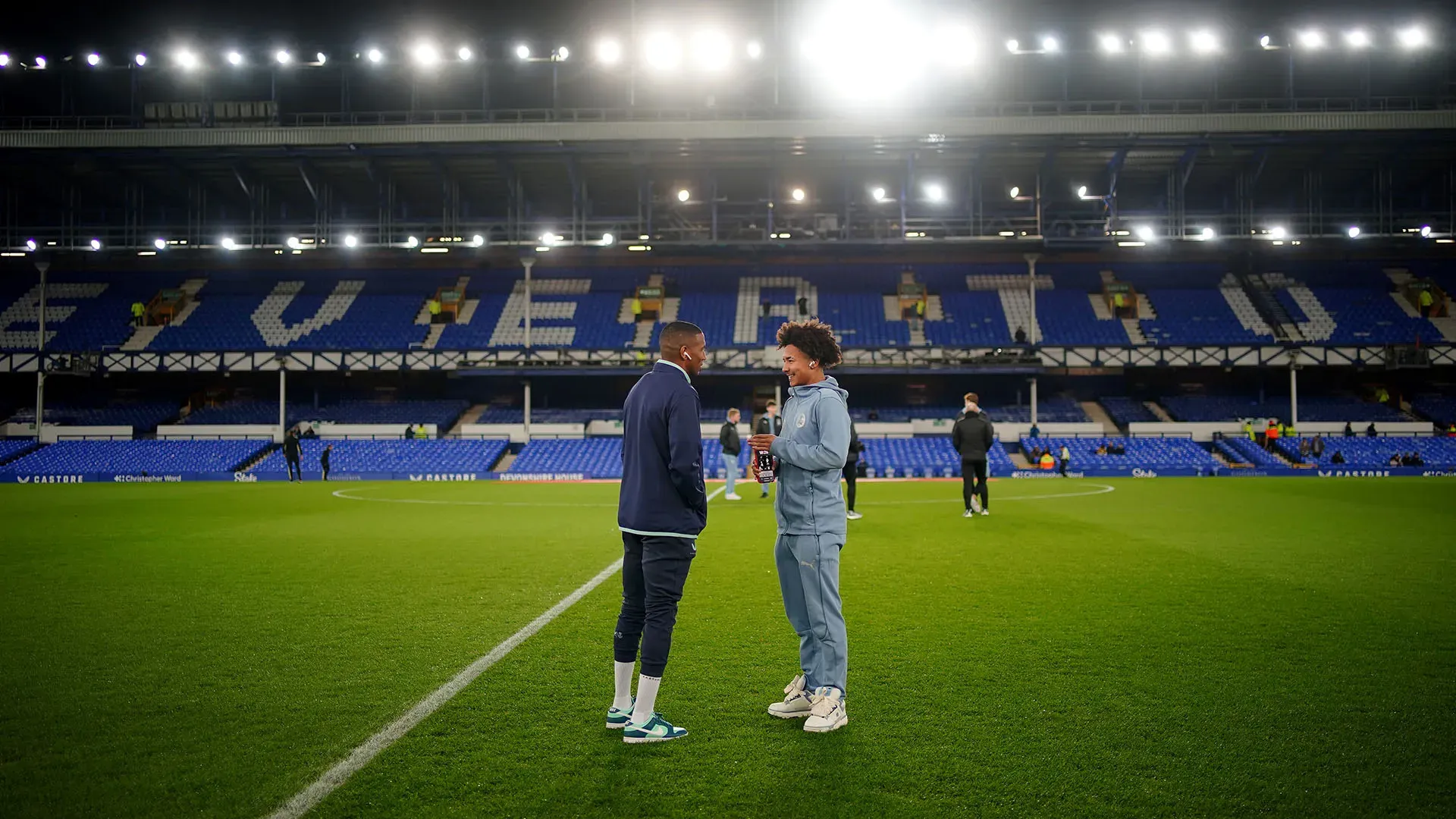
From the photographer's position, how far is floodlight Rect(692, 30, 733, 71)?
39312mm

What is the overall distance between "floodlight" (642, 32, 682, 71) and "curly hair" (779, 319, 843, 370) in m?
38.6

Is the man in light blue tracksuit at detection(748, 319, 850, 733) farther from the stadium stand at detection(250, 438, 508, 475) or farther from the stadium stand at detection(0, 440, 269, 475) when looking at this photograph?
the stadium stand at detection(0, 440, 269, 475)

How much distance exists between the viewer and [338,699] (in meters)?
5.02

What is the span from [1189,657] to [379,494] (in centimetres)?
2263

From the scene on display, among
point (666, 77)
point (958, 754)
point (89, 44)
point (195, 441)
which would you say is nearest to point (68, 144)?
point (89, 44)

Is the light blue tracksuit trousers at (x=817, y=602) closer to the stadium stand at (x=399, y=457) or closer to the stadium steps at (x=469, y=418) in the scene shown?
the stadium stand at (x=399, y=457)

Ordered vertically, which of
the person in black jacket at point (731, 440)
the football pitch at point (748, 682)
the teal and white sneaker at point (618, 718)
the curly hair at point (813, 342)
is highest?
the curly hair at point (813, 342)

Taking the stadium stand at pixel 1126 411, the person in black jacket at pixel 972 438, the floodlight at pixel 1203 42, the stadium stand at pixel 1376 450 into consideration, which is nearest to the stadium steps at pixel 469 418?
the person in black jacket at pixel 972 438

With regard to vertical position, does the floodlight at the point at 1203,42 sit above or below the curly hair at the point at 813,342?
above

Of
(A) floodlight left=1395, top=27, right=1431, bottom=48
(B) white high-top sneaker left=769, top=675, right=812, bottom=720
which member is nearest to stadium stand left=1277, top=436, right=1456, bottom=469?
(A) floodlight left=1395, top=27, right=1431, bottom=48

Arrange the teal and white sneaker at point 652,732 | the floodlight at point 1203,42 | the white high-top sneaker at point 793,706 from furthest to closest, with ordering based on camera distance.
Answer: the floodlight at point 1203,42 → the white high-top sneaker at point 793,706 → the teal and white sneaker at point 652,732

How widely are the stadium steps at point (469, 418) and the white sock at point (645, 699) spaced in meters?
36.6

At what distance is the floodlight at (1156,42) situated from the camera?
38594 millimetres

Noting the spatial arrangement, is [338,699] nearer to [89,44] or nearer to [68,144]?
[68,144]
